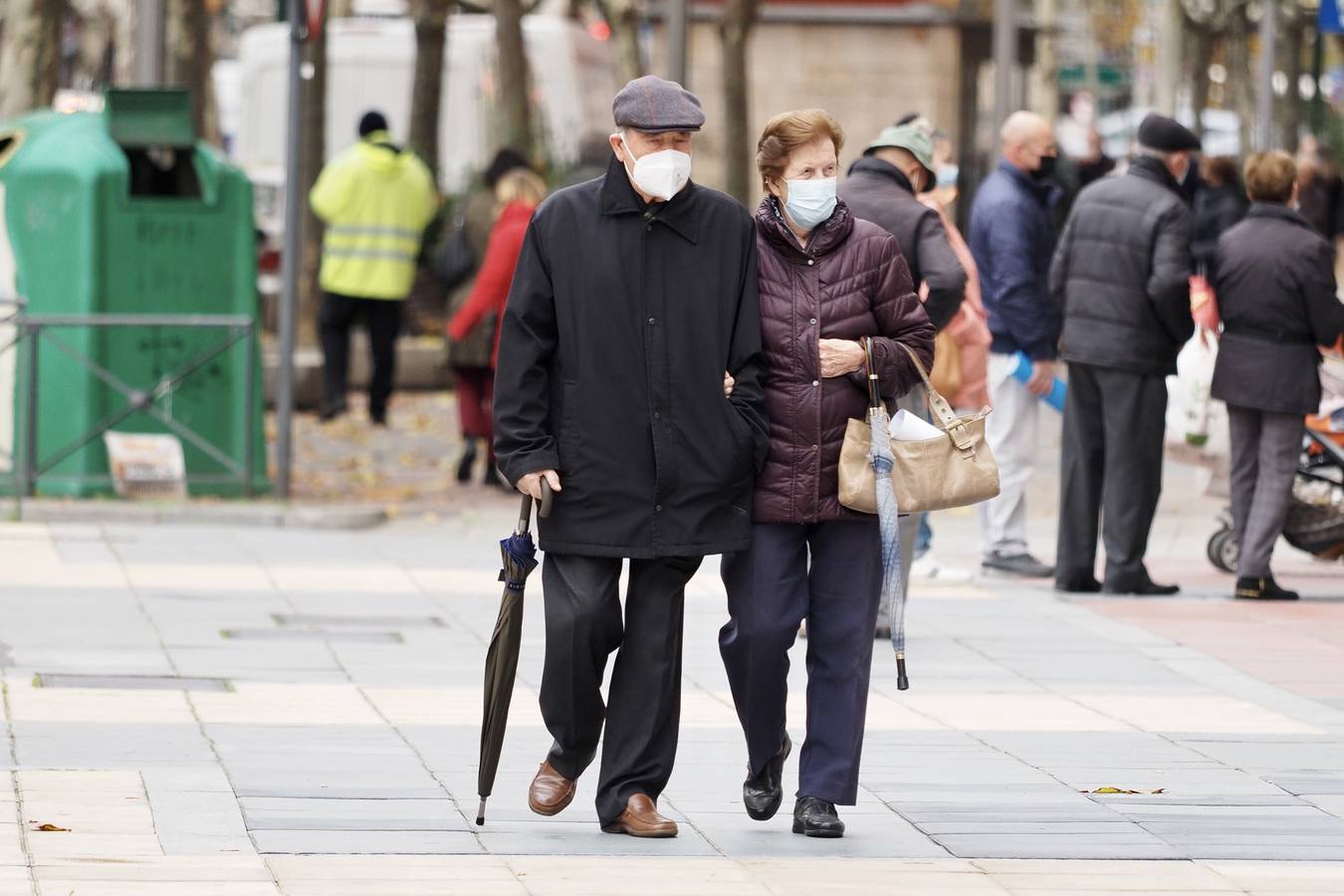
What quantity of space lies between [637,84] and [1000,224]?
5482mm

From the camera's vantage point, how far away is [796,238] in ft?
20.7

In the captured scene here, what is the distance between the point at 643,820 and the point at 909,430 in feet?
3.67

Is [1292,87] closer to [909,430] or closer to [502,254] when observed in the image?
[502,254]

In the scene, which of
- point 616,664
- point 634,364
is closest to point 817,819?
point 616,664

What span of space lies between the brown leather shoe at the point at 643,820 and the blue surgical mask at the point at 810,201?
4.50ft

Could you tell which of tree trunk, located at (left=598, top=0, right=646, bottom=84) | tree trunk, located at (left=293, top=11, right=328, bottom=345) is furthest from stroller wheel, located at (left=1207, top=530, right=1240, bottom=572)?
tree trunk, located at (left=598, top=0, right=646, bottom=84)

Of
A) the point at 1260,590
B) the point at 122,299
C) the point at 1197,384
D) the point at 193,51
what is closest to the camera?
the point at 1260,590

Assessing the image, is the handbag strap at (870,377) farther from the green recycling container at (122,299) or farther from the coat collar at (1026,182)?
the green recycling container at (122,299)

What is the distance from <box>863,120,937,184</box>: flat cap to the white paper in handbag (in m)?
2.94

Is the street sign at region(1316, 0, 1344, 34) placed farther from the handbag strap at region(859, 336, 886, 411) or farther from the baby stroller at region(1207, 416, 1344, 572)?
the handbag strap at region(859, 336, 886, 411)

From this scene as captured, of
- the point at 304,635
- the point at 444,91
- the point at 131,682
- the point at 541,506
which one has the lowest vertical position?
the point at 304,635

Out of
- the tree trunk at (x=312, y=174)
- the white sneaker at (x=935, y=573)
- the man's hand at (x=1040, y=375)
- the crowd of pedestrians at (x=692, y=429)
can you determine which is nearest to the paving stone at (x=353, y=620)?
the white sneaker at (x=935, y=573)

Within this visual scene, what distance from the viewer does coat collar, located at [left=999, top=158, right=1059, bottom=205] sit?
11.5 meters

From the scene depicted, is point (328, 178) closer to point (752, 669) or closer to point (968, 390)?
point (968, 390)
